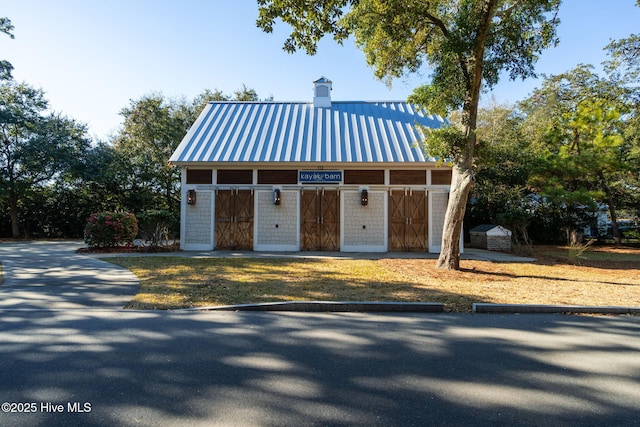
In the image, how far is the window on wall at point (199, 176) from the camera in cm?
1359

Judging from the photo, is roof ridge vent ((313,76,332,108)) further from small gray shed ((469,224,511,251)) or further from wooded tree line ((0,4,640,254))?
small gray shed ((469,224,511,251))

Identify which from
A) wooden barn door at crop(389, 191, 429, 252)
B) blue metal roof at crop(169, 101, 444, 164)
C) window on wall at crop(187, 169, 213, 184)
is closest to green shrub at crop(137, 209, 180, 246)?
window on wall at crop(187, 169, 213, 184)

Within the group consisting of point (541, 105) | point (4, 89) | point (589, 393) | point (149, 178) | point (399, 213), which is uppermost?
point (4, 89)

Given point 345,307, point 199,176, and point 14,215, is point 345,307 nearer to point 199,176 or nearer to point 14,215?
point 199,176

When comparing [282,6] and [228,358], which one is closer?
[228,358]

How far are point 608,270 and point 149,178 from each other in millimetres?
23096

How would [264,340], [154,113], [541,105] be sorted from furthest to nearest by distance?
[154,113]
[541,105]
[264,340]

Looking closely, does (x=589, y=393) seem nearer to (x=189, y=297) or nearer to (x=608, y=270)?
(x=189, y=297)

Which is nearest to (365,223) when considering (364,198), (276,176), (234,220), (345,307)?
(364,198)

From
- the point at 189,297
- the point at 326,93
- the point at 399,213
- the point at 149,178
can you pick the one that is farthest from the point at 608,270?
the point at 149,178

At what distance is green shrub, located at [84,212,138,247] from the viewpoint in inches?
479

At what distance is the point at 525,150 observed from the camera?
16734mm

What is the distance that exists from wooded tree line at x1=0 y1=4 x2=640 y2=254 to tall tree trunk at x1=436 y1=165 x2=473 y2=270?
62 mm

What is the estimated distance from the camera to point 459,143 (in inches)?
349
